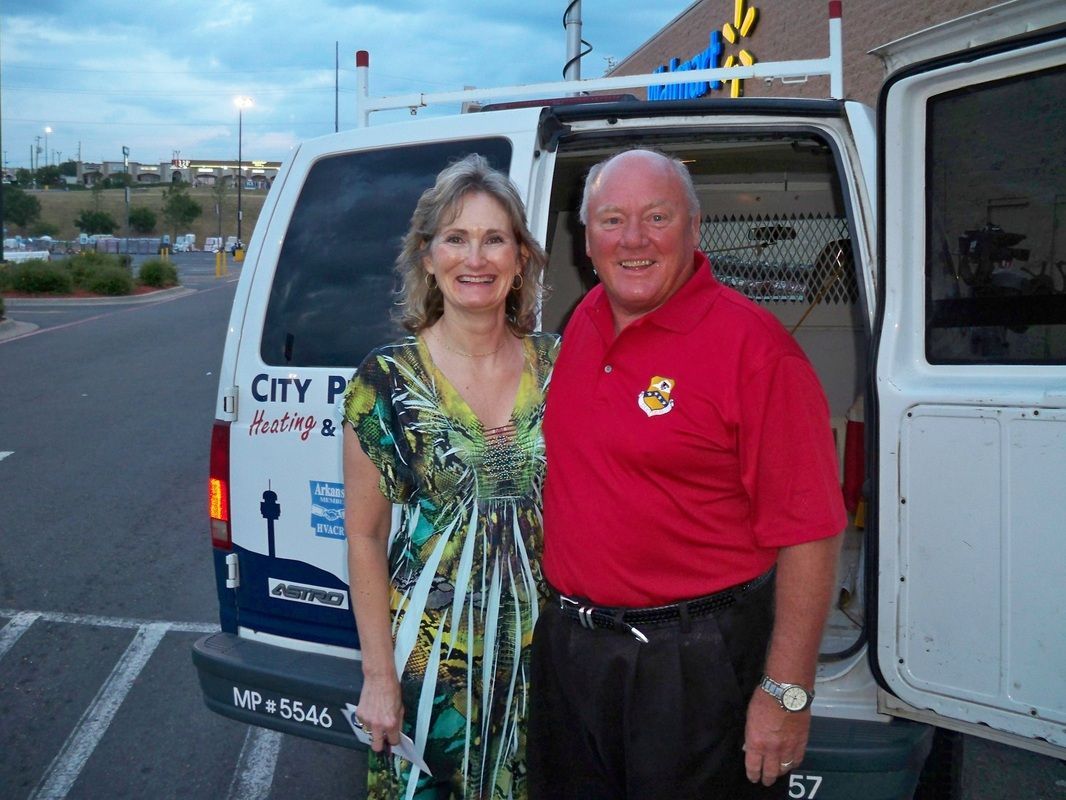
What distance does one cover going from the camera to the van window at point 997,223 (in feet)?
6.37

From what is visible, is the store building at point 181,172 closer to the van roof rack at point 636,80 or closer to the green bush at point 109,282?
the green bush at point 109,282

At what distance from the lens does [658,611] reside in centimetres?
187

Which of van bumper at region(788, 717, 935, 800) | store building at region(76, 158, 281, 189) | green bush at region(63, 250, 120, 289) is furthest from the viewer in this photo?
store building at region(76, 158, 281, 189)

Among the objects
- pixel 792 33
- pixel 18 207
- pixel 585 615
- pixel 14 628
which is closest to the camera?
pixel 585 615

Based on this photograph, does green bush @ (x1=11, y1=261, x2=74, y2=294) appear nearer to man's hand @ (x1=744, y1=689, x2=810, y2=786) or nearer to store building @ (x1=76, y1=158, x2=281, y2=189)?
man's hand @ (x1=744, y1=689, x2=810, y2=786)

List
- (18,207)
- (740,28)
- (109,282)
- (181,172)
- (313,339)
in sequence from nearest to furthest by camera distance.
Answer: (313,339) < (740,28) < (109,282) < (18,207) < (181,172)

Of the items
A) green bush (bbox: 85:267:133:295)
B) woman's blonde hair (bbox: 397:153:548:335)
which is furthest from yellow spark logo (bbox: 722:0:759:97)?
green bush (bbox: 85:267:133:295)

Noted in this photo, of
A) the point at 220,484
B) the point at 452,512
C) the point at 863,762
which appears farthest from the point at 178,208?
the point at 863,762

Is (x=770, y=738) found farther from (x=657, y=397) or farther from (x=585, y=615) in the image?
(x=657, y=397)

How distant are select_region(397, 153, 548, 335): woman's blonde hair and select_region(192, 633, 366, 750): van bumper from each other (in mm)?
1144

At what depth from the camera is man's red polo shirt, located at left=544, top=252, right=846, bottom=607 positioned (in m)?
1.75

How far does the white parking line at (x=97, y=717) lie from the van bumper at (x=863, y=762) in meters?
2.57

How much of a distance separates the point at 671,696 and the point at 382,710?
63 cm

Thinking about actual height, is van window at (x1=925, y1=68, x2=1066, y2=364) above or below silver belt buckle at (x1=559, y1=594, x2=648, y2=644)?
above
